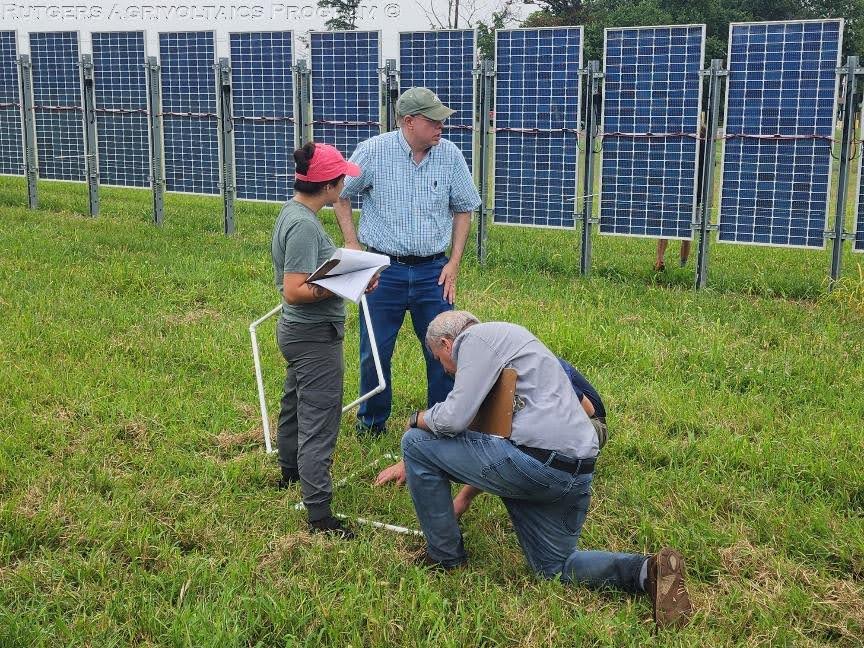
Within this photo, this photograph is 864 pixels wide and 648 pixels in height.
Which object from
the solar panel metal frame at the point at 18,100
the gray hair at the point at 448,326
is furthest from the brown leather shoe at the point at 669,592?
the solar panel metal frame at the point at 18,100

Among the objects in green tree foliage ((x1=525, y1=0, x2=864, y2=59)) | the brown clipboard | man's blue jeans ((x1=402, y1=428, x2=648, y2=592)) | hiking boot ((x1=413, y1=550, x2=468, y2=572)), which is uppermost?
green tree foliage ((x1=525, y1=0, x2=864, y2=59))

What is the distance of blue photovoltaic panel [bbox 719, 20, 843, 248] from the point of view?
9.73 meters

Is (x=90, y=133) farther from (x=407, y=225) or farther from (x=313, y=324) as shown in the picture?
(x=313, y=324)

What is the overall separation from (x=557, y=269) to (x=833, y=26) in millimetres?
3754

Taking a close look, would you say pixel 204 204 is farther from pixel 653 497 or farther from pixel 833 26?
pixel 653 497

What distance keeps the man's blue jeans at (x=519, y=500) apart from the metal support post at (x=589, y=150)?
659cm

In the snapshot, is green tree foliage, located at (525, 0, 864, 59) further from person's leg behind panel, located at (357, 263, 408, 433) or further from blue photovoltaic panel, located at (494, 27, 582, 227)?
person's leg behind panel, located at (357, 263, 408, 433)

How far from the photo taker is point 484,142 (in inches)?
461

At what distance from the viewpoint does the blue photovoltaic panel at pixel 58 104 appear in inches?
585

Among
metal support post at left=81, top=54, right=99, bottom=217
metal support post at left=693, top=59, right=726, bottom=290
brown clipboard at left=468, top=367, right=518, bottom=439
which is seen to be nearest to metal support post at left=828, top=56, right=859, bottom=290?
metal support post at left=693, top=59, right=726, bottom=290

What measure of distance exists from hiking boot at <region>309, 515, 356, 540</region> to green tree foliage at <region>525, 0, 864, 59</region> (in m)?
36.9

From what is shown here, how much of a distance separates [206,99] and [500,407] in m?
10.6

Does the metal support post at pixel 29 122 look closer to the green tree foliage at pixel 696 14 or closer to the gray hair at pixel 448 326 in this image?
the gray hair at pixel 448 326

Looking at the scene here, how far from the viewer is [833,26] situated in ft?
31.4
